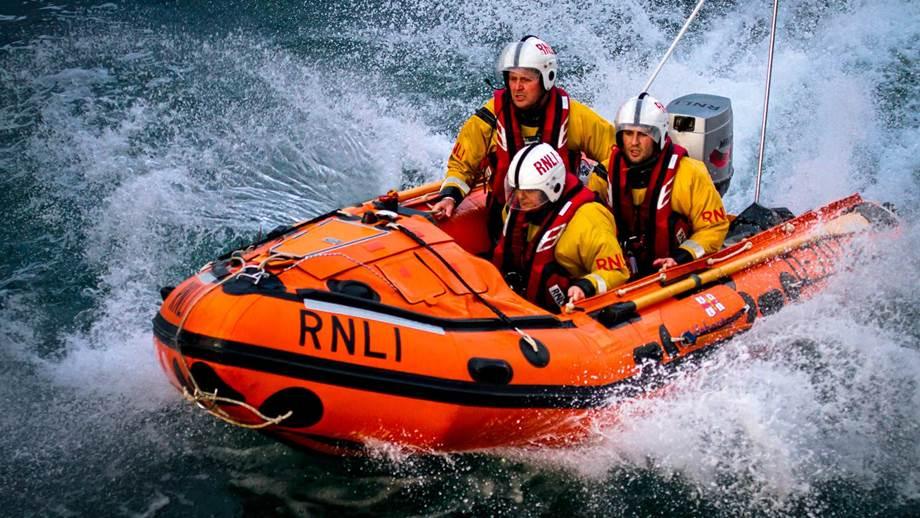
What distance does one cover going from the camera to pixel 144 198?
6590mm

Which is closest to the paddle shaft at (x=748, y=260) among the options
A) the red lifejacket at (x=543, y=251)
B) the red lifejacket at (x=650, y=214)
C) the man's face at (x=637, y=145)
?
the red lifejacket at (x=650, y=214)

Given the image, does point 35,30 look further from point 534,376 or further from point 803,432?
point 803,432

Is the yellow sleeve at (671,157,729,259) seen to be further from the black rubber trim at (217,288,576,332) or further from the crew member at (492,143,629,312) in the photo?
the black rubber trim at (217,288,576,332)

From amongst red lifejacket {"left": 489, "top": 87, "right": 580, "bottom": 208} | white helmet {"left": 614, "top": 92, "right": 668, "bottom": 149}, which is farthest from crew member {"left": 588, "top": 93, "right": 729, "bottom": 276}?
red lifejacket {"left": 489, "top": 87, "right": 580, "bottom": 208}

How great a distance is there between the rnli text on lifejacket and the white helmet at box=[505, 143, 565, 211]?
989 millimetres

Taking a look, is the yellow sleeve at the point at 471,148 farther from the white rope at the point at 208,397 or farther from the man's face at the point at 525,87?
the white rope at the point at 208,397

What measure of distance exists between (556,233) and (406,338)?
969 mm

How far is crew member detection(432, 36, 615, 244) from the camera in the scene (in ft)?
17.1

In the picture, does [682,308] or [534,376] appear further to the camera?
[682,308]

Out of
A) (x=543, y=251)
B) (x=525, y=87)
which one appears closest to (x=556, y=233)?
(x=543, y=251)

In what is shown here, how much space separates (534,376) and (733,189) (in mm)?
4018

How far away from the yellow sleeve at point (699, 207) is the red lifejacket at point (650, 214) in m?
0.04

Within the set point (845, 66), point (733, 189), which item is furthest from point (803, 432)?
point (845, 66)

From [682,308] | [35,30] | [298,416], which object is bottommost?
[298,416]
